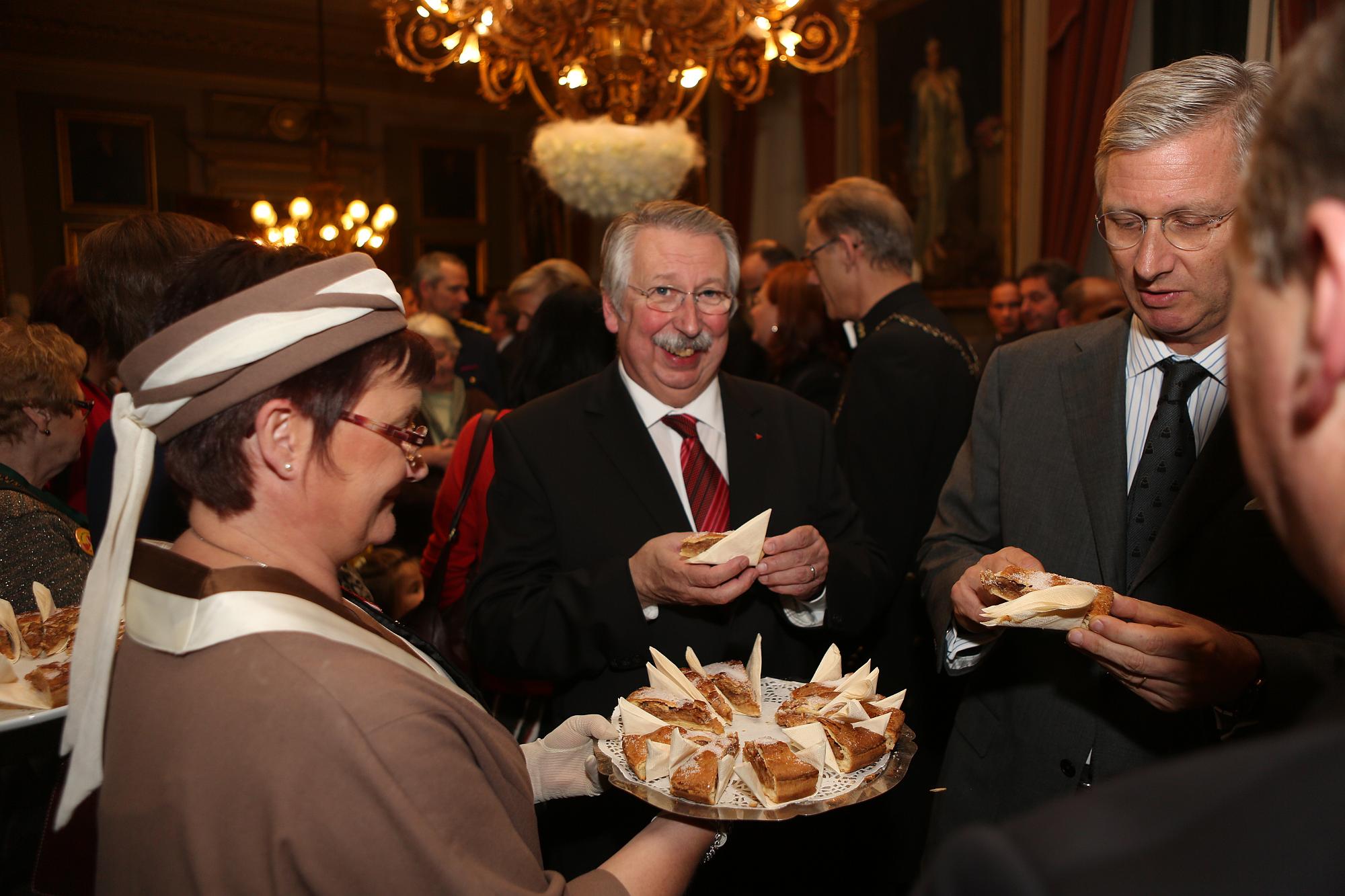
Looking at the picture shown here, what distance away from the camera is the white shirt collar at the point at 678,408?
241 centimetres

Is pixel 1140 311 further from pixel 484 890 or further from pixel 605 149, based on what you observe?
pixel 605 149

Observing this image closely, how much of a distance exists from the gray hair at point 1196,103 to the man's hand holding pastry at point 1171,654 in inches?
34.1

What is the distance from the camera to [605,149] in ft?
18.5

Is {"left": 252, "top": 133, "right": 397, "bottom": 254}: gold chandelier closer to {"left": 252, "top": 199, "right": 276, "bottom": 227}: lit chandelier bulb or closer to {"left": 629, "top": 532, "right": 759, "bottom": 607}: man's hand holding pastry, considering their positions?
{"left": 252, "top": 199, "right": 276, "bottom": 227}: lit chandelier bulb

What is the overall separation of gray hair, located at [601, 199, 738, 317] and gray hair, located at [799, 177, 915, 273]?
1.33 metres

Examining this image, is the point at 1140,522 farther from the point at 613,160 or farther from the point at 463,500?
the point at 613,160

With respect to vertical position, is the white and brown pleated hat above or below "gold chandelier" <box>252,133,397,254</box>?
below

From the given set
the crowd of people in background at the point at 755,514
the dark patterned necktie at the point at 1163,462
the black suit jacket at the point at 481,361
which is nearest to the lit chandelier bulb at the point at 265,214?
the black suit jacket at the point at 481,361

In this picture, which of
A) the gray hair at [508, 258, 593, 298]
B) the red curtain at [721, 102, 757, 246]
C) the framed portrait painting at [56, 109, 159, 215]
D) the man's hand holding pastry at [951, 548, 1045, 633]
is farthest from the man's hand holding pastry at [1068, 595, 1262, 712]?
the framed portrait painting at [56, 109, 159, 215]

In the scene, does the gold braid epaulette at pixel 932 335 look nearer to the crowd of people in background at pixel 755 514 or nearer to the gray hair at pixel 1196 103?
the crowd of people in background at pixel 755 514

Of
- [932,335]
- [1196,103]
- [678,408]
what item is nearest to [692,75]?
[932,335]

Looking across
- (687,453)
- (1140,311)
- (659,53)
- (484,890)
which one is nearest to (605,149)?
(659,53)

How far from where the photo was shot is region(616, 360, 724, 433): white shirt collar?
95.0 inches

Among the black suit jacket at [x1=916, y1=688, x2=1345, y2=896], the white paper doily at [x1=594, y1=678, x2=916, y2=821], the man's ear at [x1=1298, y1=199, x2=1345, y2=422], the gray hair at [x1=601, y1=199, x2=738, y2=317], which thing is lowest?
the white paper doily at [x1=594, y1=678, x2=916, y2=821]
